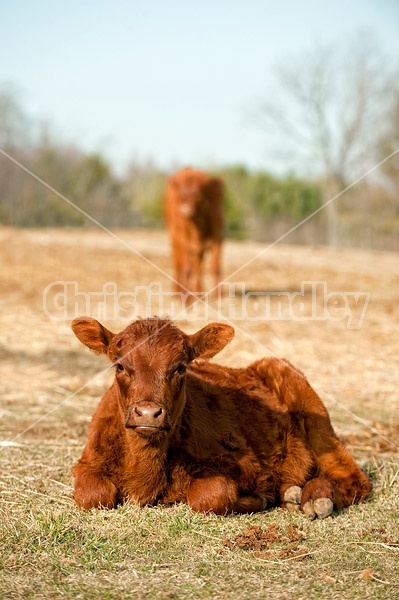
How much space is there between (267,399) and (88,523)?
1673 mm

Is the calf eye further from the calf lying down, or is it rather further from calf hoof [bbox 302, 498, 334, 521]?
calf hoof [bbox 302, 498, 334, 521]

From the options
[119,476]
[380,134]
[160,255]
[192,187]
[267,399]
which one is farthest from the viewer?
[380,134]

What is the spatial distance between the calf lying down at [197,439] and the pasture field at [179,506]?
0.43ft

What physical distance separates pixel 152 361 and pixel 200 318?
25.2 feet

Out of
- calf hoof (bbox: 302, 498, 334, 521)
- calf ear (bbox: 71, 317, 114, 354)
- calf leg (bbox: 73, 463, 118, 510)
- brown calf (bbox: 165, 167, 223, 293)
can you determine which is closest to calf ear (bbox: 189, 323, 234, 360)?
calf ear (bbox: 71, 317, 114, 354)

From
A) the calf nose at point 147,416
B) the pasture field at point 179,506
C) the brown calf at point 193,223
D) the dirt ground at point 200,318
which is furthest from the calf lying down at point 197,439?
the brown calf at point 193,223

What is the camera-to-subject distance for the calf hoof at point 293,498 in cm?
475

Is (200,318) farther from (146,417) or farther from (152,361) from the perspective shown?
(146,417)

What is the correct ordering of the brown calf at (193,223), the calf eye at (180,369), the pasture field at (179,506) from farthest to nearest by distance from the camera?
the brown calf at (193,223) → the calf eye at (180,369) → the pasture field at (179,506)

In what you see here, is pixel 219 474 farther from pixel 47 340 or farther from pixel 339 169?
pixel 339 169

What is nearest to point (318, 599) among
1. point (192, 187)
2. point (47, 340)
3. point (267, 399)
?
point (267, 399)

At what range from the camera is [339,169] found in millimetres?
39750

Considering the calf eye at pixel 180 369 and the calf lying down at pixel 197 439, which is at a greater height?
the calf eye at pixel 180 369

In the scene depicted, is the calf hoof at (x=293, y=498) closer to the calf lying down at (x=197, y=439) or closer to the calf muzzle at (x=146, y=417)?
the calf lying down at (x=197, y=439)
